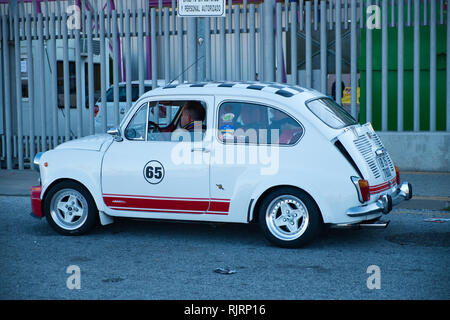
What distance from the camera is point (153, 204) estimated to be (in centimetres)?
771

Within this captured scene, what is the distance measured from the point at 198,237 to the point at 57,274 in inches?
79.1

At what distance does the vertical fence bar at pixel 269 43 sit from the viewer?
40.9 feet

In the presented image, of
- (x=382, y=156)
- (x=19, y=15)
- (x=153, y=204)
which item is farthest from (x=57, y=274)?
(x=19, y=15)

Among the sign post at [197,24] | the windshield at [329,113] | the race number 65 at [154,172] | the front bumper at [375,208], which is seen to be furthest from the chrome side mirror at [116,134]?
the sign post at [197,24]

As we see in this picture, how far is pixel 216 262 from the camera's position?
6883 mm

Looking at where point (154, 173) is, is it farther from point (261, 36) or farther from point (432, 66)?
point (432, 66)

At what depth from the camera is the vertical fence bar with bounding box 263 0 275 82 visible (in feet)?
40.9

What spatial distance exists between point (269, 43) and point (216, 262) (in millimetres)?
6586

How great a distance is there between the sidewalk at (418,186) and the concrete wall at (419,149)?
0.76 ft

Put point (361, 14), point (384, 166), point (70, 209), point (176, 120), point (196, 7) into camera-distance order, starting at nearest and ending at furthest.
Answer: point (384, 166), point (176, 120), point (70, 209), point (196, 7), point (361, 14)

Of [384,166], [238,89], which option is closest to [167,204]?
[238,89]

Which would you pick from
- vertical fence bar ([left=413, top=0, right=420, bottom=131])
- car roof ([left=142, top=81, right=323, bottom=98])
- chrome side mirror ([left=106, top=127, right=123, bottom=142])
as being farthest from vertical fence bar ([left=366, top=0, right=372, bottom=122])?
chrome side mirror ([left=106, top=127, right=123, bottom=142])

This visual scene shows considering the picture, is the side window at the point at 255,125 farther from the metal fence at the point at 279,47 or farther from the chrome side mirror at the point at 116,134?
the metal fence at the point at 279,47

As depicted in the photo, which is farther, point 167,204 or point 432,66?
point 432,66
